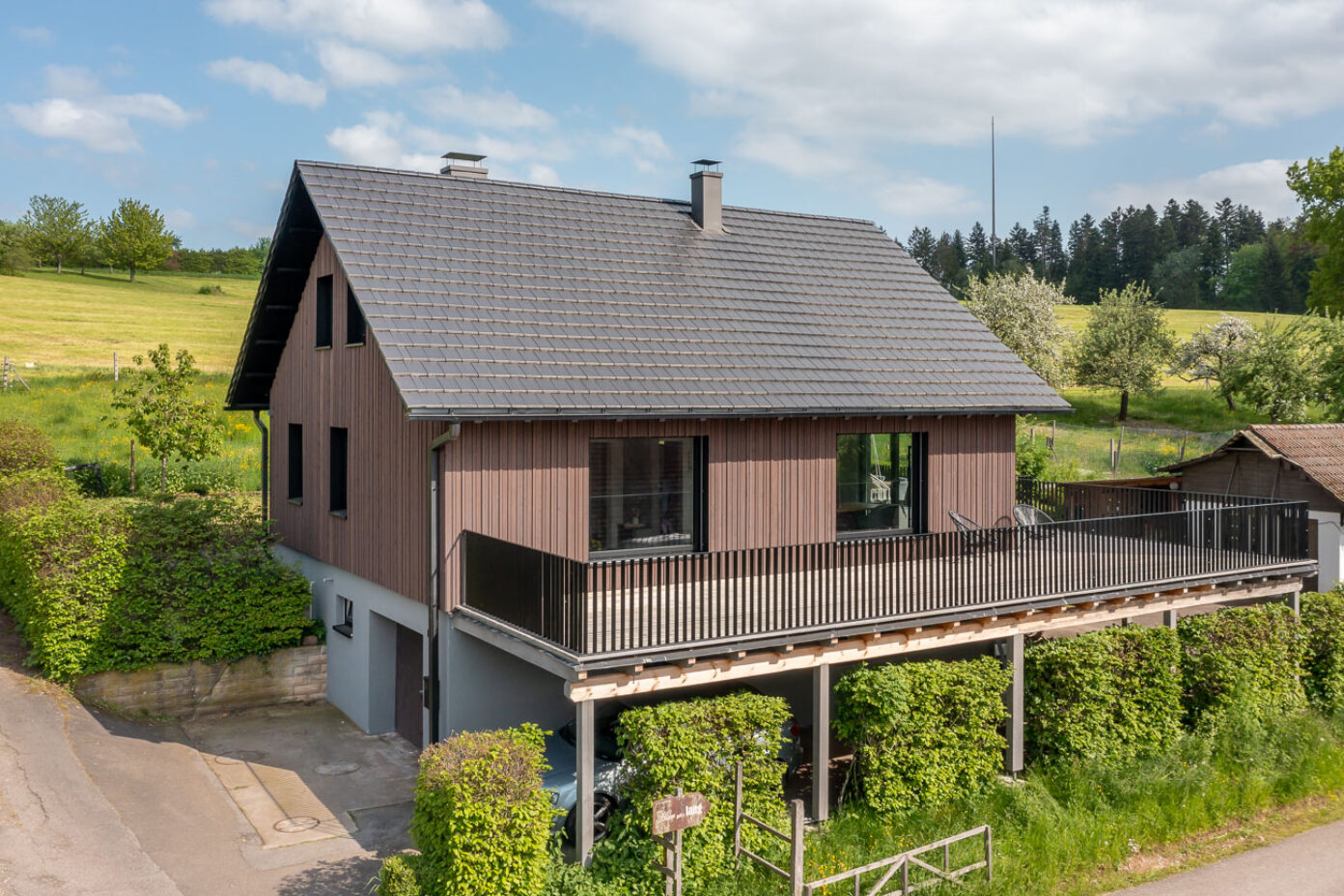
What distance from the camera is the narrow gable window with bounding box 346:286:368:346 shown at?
14773 millimetres

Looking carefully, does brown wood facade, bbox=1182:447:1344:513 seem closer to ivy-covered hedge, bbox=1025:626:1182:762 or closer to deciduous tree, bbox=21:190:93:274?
ivy-covered hedge, bbox=1025:626:1182:762

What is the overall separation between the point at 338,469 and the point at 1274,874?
13519 mm

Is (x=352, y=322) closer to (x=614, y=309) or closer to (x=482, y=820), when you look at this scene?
(x=614, y=309)

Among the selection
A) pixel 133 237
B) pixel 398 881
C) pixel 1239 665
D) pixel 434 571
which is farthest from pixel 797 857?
pixel 133 237

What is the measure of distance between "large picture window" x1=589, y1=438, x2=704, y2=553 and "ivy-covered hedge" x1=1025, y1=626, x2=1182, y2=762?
479 cm

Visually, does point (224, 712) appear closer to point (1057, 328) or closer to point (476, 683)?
point (476, 683)

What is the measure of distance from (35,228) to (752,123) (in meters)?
70.4

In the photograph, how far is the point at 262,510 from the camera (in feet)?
63.4

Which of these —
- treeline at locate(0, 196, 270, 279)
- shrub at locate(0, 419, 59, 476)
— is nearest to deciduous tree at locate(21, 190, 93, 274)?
treeline at locate(0, 196, 270, 279)

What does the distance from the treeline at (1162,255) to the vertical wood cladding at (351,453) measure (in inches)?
3020

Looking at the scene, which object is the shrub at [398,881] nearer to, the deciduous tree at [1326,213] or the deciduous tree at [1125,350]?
the deciduous tree at [1326,213]

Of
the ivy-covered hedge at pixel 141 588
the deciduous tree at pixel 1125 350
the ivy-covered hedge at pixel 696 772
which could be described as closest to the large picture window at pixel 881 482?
the ivy-covered hedge at pixel 696 772

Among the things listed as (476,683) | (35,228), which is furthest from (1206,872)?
(35,228)

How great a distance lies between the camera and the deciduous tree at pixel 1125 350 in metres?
49.0
